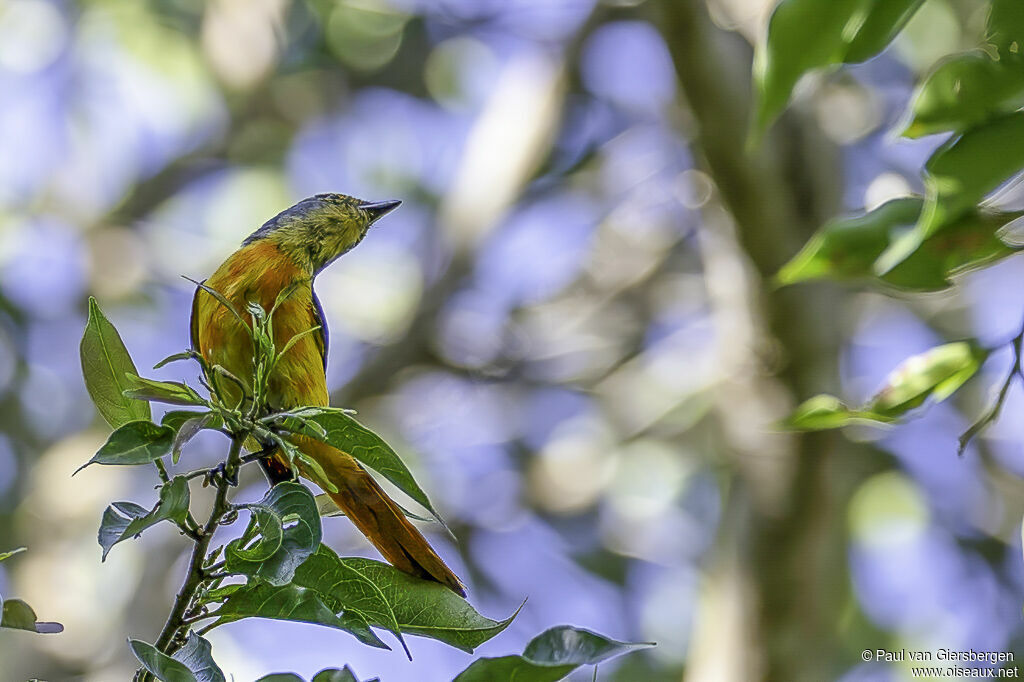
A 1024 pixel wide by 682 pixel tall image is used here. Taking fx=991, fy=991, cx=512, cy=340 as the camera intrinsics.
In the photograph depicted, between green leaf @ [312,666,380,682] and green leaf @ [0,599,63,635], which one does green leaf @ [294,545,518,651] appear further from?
green leaf @ [0,599,63,635]

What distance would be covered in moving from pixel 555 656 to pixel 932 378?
71 cm

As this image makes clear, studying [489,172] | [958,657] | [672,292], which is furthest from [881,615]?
[489,172]

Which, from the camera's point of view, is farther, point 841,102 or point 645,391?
point 645,391

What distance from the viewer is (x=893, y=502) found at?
6.22 metres

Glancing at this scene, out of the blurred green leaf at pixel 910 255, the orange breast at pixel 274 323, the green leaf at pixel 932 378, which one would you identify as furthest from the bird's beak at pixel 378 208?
the green leaf at pixel 932 378

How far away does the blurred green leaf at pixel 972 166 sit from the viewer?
112cm

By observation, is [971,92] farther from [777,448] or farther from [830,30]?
[777,448]

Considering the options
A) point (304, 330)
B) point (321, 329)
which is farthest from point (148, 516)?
point (321, 329)

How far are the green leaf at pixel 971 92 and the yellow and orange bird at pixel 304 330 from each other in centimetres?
76

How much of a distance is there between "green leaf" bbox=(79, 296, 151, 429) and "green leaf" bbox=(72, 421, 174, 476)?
0.24 ft

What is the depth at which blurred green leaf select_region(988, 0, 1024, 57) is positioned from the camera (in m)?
1.09

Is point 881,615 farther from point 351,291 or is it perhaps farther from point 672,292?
point 351,291

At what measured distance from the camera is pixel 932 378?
49.3 inches

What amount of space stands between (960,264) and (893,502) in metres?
5.42
